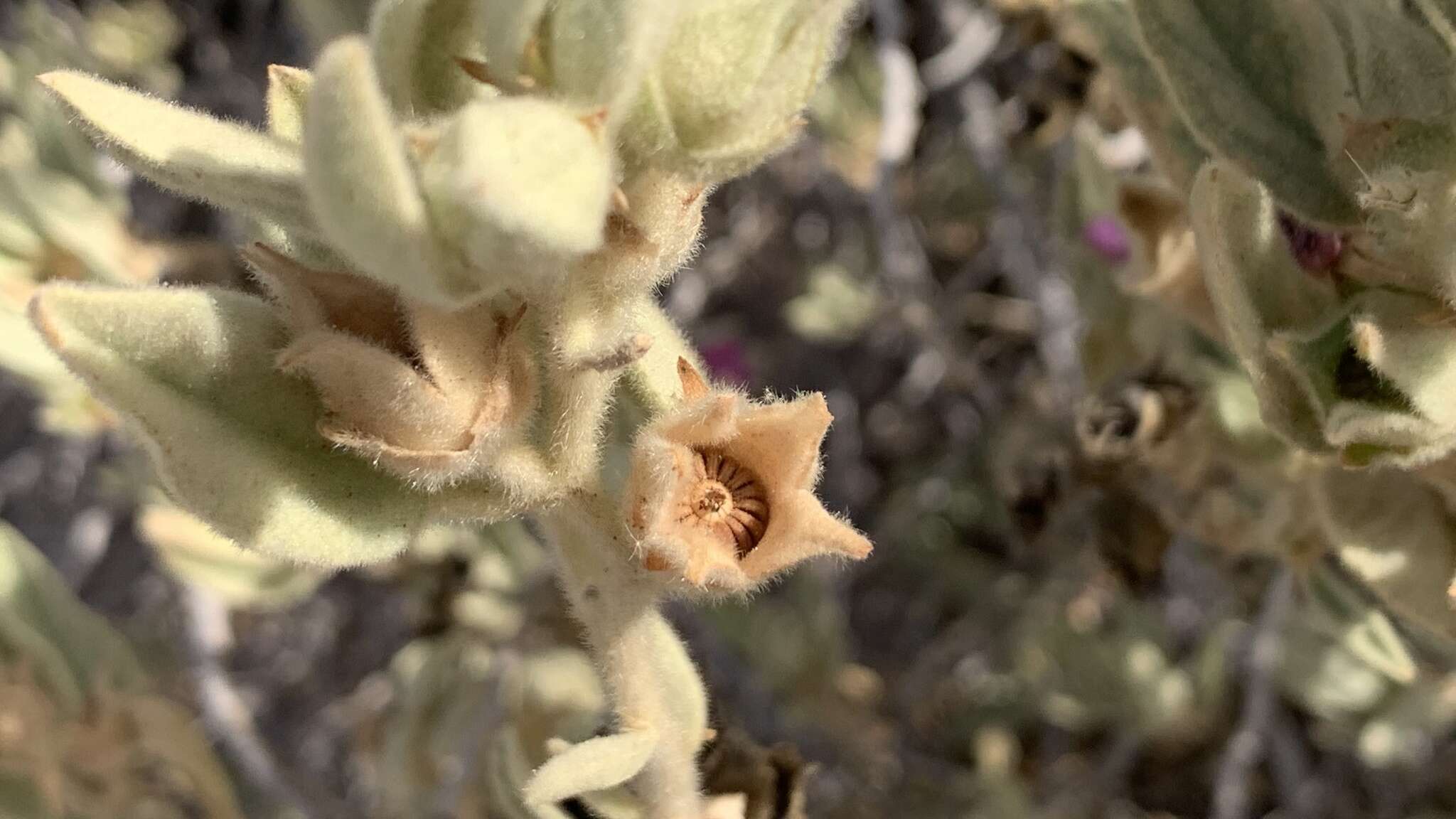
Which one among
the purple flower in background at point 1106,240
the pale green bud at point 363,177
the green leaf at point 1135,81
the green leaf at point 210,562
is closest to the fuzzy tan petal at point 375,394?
the pale green bud at point 363,177

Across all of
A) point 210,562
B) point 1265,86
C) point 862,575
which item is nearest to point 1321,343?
point 1265,86

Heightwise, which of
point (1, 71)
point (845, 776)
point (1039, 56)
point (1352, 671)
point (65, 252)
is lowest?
point (845, 776)

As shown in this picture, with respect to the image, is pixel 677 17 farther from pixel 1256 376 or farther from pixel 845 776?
pixel 845 776

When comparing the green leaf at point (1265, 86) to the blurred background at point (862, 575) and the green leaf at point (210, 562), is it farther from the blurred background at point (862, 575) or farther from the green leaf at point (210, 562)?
the green leaf at point (210, 562)

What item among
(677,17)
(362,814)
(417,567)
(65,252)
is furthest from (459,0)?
(362,814)

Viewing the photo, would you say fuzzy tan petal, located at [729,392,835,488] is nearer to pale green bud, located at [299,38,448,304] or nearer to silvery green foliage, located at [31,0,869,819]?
silvery green foliage, located at [31,0,869,819]

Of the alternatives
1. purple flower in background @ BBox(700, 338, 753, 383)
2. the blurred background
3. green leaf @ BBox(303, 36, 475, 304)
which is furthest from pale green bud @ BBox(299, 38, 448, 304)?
purple flower in background @ BBox(700, 338, 753, 383)
